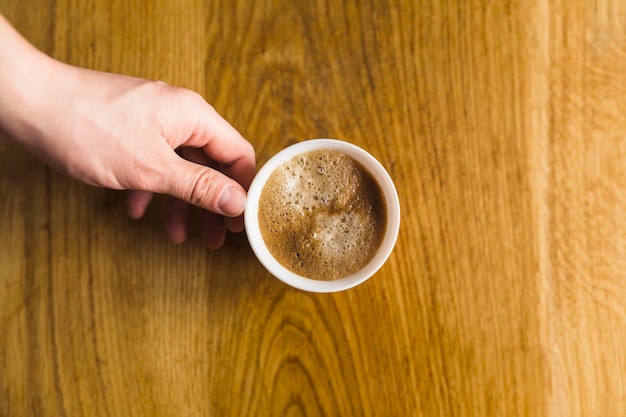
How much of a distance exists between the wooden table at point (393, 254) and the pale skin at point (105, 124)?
0.39 ft

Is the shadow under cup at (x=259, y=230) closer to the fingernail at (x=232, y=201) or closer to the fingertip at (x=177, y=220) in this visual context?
the fingernail at (x=232, y=201)

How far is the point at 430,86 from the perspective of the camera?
2.44ft

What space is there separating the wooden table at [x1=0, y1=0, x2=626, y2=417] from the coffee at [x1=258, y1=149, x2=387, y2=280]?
0.33 feet

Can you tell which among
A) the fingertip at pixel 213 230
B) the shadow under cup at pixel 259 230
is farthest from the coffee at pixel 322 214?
the fingertip at pixel 213 230

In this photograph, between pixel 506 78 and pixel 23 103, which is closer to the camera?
pixel 23 103

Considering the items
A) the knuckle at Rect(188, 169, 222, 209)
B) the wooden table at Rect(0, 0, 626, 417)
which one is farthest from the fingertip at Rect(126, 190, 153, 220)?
the knuckle at Rect(188, 169, 222, 209)

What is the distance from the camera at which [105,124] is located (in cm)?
61

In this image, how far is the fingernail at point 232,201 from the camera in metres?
0.63

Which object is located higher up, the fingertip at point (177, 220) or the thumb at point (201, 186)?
the thumb at point (201, 186)

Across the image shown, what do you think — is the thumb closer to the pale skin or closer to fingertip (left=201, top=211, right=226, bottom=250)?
the pale skin

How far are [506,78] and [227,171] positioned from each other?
0.42 metres

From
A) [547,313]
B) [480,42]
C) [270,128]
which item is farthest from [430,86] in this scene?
[547,313]

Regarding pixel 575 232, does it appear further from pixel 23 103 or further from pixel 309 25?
pixel 23 103

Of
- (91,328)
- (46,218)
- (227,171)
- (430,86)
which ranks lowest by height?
(91,328)
